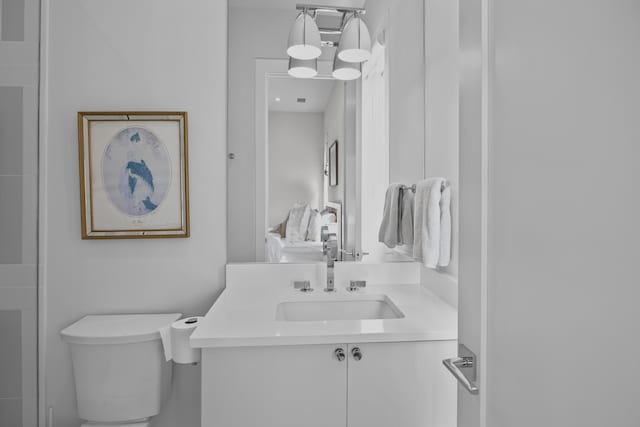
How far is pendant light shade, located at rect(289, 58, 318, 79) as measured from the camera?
5.35ft

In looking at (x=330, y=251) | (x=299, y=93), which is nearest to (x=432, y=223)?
(x=330, y=251)

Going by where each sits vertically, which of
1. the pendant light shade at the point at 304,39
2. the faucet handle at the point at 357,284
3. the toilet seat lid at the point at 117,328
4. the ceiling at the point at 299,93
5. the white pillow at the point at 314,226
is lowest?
the toilet seat lid at the point at 117,328

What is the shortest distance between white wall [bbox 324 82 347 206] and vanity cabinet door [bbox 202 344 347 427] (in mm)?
807

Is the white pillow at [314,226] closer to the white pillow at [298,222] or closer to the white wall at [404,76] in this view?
the white pillow at [298,222]

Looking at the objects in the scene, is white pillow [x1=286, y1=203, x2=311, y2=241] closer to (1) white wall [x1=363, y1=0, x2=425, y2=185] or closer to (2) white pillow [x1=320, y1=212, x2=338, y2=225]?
(2) white pillow [x1=320, y1=212, x2=338, y2=225]

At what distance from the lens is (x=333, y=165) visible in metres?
1.68

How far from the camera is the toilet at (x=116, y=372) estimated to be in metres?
1.25

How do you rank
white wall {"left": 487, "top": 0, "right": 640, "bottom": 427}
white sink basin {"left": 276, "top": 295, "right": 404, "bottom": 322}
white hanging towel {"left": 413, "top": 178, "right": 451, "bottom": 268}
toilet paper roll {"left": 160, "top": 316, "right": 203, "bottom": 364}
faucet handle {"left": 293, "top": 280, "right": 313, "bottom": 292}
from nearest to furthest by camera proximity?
white wall {"left": 487, "top": 0, "right": 640, "bottom": 427} → toilet paper roll {"left": 160, "top": 316, "right": 203, "bottom": 364} → white hanging towel {"left": 413, "top": 178, "right": 451, "bottom": 268} → white sink basin {"left": 276, "top": 295, "right": 404, "bottom": 322} → faucet handle {"left": 293, "top": 280, "right": 313, "bottom": 292}

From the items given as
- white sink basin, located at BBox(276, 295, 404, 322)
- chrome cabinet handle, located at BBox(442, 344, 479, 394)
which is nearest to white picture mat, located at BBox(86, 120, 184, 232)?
white sink basin, located at BBox(276, 295, 404, 322)

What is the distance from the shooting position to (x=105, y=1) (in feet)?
4.87

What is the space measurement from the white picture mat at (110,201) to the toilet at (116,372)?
447 millimetres

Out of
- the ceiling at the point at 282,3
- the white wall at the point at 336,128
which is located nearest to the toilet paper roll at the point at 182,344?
the white wall at the point at 336,128

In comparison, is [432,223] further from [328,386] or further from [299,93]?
[299,93]

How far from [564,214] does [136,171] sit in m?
1.56
